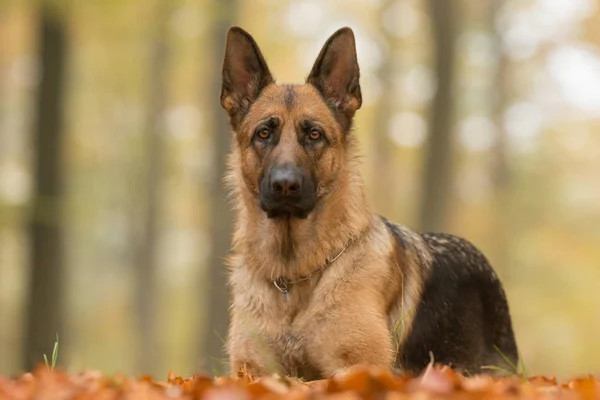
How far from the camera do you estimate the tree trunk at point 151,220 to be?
2456 cm

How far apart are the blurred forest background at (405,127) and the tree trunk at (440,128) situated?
0.08ft

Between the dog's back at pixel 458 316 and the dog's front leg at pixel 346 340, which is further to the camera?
the dog's back at pixel 458 316

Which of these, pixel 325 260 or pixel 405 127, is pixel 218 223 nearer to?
pixel 325 260

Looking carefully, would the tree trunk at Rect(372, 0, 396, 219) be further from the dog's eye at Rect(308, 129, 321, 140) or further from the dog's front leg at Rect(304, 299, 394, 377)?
the dog's front leg at Rect(304, 299, 394, 377)

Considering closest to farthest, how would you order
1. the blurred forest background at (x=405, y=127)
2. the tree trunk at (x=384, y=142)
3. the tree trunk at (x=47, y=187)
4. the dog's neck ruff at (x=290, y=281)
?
the dog's neck ruff at (x=290, y=281), the tree trunk at (x=47, y=187), the blurred forest background at (x=405, y=127), the tree trunk at (x=384, y=142)

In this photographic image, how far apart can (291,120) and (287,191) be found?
62cm

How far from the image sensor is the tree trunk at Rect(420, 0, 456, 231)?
46.1 ft

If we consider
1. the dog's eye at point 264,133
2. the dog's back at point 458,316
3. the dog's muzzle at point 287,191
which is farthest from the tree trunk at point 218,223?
the dog's muzzle at point 287,191

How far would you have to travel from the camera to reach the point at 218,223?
A: 519 inches

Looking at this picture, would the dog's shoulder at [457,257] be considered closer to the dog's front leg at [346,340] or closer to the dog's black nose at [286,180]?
the dog's front leg at [346,340]

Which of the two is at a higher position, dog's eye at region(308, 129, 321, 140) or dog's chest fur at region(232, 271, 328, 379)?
dog's eye at region(308, 129, 321, 140)

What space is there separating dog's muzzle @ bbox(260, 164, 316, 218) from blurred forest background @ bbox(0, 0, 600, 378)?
814 centimetres

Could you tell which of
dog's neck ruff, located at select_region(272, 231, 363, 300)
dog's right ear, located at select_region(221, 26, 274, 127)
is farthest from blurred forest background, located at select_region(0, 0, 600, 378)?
dog's neck ruff, located at select_region(272, 231, 363, 300)

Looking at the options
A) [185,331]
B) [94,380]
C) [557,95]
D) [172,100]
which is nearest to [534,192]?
[557,95]
